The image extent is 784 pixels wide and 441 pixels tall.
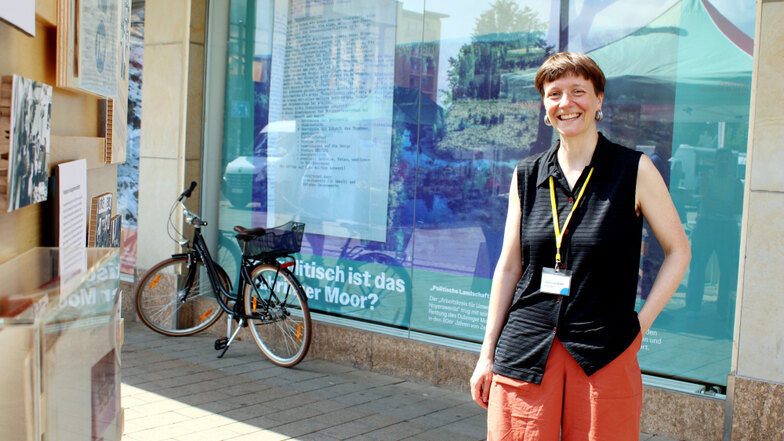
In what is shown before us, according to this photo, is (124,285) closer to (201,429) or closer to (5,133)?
(201,429)

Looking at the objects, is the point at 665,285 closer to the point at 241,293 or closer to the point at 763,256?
the point at 763,256

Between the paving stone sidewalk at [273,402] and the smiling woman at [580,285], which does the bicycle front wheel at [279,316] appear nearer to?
the paving stone sidewalk at [273,402]

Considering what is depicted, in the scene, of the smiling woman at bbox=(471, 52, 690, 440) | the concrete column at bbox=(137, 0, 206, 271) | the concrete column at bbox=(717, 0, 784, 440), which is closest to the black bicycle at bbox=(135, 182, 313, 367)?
the concrete column at bbox=(137, 0, 206, 271)

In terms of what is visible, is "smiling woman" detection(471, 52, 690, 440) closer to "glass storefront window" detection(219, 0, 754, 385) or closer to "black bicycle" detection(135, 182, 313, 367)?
"glass storefront window" detection(219, 0, 754, 385)

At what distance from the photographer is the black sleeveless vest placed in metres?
2.37

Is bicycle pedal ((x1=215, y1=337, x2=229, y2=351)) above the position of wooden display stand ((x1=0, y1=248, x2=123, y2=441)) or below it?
below

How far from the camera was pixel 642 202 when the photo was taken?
2422 mm

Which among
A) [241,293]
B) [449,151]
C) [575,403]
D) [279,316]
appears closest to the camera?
[575,403]

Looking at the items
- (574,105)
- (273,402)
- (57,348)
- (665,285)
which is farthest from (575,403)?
(273,402)

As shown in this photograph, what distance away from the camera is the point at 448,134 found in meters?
6.11

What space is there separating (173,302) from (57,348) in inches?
259

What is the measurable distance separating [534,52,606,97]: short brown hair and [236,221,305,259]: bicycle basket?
3.97m

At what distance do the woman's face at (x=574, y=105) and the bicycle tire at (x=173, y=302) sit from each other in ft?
17.5

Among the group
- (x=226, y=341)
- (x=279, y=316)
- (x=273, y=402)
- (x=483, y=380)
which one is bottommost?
(x=273, y=402)
